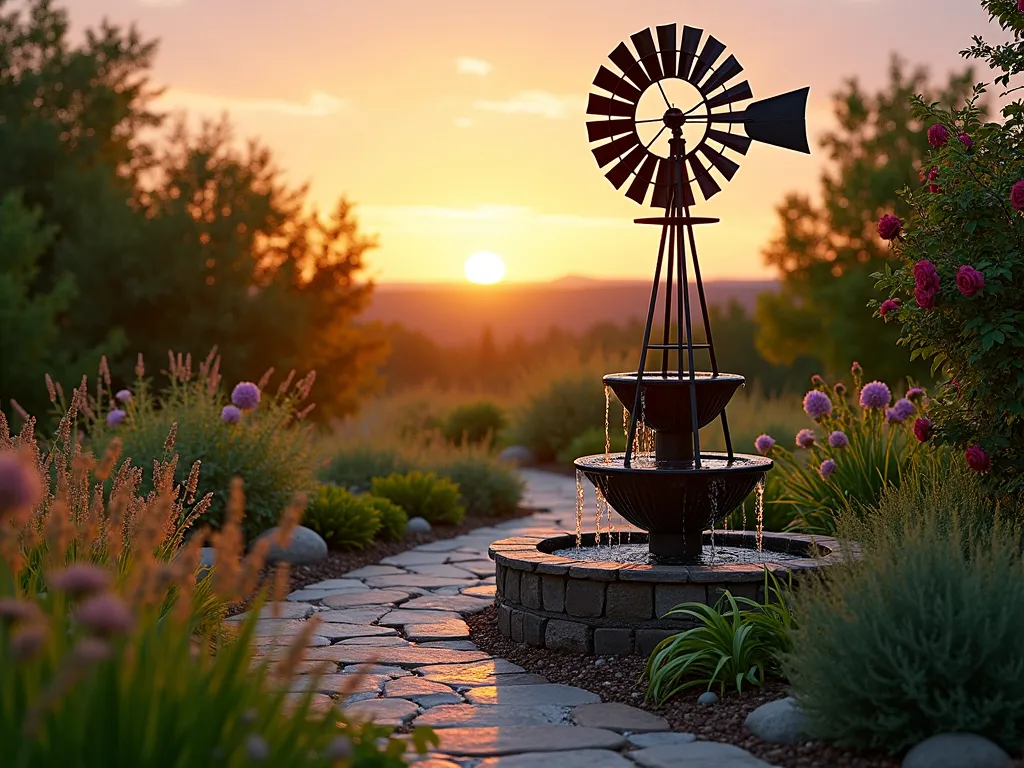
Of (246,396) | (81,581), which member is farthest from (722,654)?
(246,396)

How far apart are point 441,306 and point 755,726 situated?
242 ft

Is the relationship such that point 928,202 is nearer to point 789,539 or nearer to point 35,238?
point 789,539

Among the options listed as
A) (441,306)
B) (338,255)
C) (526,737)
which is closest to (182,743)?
(526,737)

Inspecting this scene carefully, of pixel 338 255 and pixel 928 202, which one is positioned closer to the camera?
pixel 928 202

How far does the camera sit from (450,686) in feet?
16.5

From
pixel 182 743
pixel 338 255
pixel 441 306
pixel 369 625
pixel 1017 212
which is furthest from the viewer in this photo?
pixel 441 306

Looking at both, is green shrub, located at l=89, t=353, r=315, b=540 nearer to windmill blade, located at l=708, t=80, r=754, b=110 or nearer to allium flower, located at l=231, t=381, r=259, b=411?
allium flower, located at l=231, t=381, r=259, b=411

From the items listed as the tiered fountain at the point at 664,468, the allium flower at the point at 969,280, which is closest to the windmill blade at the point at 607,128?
the tiered fountain at the point at 664,468

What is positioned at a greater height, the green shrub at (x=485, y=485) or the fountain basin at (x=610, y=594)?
the fountain basin at (x=610, y=594)

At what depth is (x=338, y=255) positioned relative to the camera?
2183 cm

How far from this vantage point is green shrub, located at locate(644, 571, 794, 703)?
4648mm

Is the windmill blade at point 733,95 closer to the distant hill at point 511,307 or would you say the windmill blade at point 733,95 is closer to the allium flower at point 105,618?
the allium flower at point 105,618

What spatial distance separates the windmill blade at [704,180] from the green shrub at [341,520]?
3903mm

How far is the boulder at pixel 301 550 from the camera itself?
8000mm
